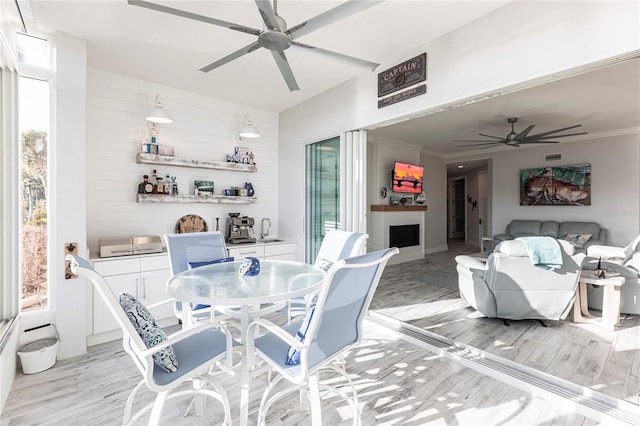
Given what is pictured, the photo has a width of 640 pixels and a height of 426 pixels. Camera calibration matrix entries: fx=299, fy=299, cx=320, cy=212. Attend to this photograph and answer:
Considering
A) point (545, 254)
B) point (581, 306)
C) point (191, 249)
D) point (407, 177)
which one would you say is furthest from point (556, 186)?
point (191, 249)

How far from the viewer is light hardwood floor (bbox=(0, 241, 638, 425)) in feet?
6.07

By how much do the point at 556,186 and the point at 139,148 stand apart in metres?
7.67

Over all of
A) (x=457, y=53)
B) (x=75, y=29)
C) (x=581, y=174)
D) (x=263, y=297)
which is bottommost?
(x=263, y=297)

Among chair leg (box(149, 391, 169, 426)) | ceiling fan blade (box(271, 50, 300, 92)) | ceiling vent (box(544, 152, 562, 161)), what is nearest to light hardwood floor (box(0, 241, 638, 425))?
chair leg (box(149, 391, 169, 426))

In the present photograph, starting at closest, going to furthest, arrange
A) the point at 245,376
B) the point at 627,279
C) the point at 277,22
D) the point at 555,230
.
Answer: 1. the point at 245,376
2. the point at 277,22
3. the point at 627,279
4. the point at 555,230

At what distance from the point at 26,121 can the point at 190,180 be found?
166 cm

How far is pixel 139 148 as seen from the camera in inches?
142

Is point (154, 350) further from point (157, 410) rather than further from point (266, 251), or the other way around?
point (266, 251)

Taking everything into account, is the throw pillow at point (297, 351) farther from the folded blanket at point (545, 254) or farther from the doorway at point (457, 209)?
the doorway at point (457, 209)

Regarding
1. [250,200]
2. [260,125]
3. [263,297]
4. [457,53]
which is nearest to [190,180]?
[250,200]

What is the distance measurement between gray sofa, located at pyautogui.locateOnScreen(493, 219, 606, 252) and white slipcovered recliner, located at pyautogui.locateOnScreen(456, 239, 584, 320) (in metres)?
2.90

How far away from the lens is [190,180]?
4016 mm

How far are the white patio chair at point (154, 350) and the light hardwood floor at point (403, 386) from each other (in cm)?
54

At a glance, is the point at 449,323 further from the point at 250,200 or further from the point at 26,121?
the point at 26,121
